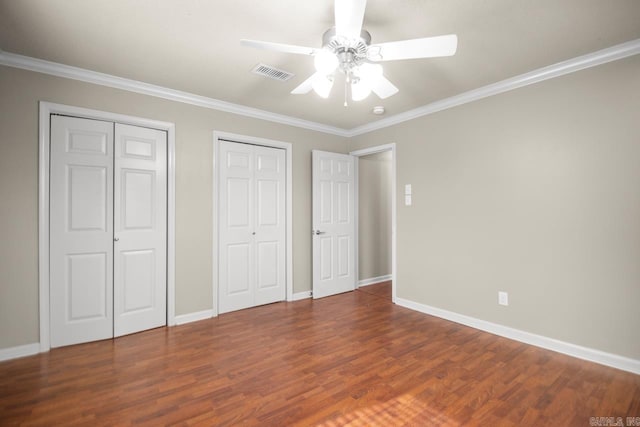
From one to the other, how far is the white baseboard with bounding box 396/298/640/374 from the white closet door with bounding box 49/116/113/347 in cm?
356

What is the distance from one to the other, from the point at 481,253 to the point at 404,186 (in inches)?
49.8

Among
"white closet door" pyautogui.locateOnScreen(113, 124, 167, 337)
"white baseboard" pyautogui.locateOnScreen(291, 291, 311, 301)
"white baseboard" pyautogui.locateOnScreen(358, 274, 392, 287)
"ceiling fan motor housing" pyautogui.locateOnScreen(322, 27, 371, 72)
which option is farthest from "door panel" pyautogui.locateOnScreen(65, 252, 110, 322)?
"white baseboard" pyautogui.locateOnScreen(358, 274, 392, 287)

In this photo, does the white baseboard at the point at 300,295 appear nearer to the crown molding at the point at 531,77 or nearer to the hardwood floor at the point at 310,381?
the hardwood floor at the point at 310,381

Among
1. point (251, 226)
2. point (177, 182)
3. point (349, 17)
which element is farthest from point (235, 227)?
point (349, 17)

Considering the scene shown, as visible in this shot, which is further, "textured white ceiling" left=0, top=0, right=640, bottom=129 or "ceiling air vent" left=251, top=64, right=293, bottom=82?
"ceiling air vent" left=251, top=64, right=293, bottom=82

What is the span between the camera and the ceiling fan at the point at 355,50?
1.65 m

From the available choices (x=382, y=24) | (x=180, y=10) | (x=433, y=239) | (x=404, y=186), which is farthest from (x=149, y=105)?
(x=433, y=239)

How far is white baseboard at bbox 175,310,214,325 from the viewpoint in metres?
3.39

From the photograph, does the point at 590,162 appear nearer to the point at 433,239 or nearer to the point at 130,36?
the point at 433,239

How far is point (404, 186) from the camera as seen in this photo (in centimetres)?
406

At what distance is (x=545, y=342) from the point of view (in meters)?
2.79

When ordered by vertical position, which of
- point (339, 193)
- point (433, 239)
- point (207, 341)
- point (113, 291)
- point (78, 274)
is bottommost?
point (207, 341)

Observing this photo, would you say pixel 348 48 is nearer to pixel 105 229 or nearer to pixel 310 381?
pixel 310 381

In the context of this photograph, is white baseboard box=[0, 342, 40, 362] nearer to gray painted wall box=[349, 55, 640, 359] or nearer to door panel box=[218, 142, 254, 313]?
door panel box=[218, 142, 254, 313]
